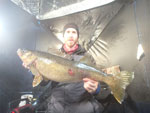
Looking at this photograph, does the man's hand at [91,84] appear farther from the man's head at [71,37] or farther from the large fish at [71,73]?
the man's head at [71,37]

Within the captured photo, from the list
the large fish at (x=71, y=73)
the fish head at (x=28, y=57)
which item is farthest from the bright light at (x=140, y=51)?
the fish head at (x=28, y=57)

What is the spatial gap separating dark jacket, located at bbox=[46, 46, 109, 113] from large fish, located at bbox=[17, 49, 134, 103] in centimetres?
40

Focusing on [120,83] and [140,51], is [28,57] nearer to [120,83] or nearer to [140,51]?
[120,83]

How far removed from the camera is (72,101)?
217cm

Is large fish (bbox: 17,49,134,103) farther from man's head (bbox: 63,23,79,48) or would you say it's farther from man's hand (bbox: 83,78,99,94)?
man's head (bbox: 63,23,79,48)

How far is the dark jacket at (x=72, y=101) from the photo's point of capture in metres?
2.12

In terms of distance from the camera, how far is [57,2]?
3.33 meters

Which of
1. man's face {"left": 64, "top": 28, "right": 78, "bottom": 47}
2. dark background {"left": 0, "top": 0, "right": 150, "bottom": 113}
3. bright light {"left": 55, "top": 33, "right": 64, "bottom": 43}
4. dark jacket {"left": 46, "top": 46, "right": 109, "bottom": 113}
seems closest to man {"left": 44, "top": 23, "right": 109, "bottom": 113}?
dark jacket {"left": 46, "top": 46, "right": 109, "bottom": 113}

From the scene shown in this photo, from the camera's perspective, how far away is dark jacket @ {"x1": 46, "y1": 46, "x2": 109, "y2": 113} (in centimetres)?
212

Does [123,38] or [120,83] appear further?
[123,38]

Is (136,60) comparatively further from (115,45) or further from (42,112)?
(42,112)

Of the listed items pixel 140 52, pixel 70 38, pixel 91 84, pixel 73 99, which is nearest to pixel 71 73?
pixel 91 84

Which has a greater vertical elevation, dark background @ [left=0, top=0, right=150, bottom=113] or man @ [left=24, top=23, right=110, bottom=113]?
dark background @ [left=0, top=0, right=150, bottom=113]

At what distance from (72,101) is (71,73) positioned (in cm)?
63
